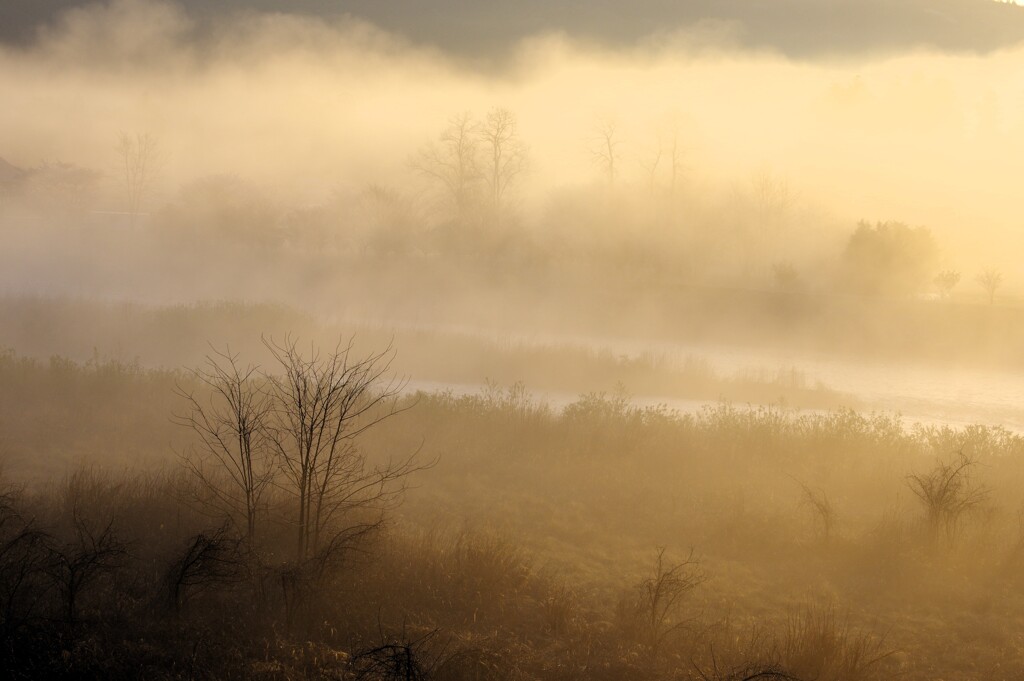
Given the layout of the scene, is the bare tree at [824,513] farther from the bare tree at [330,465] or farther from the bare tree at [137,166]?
the bare tree at [137,166]

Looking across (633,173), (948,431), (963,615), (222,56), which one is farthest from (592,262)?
(222,56)

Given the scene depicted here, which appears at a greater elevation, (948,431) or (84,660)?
(948,431)

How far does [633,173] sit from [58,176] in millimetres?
35734

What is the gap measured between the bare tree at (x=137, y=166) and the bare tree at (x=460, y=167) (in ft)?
57.5

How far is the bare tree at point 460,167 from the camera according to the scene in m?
41.7

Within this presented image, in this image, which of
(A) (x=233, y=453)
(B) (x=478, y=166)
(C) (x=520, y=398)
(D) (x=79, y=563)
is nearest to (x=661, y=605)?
(D) (x=79, y=563)

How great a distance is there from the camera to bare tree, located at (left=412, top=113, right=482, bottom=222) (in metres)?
41.7

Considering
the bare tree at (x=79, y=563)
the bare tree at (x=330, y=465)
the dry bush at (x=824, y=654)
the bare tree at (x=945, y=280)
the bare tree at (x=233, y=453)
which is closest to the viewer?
the bare tree at (x=79, y=563)

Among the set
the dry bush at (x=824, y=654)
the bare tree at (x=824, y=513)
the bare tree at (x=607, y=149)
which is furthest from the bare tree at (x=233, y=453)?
the bare tree at (x=607, y=149)

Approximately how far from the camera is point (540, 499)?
1389 cm

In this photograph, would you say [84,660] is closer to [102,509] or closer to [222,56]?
[102,509]

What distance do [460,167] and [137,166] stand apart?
20512 millimetres

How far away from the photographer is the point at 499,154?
140ft

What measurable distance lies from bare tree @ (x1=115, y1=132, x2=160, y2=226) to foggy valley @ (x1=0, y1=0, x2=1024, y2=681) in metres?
0.33
